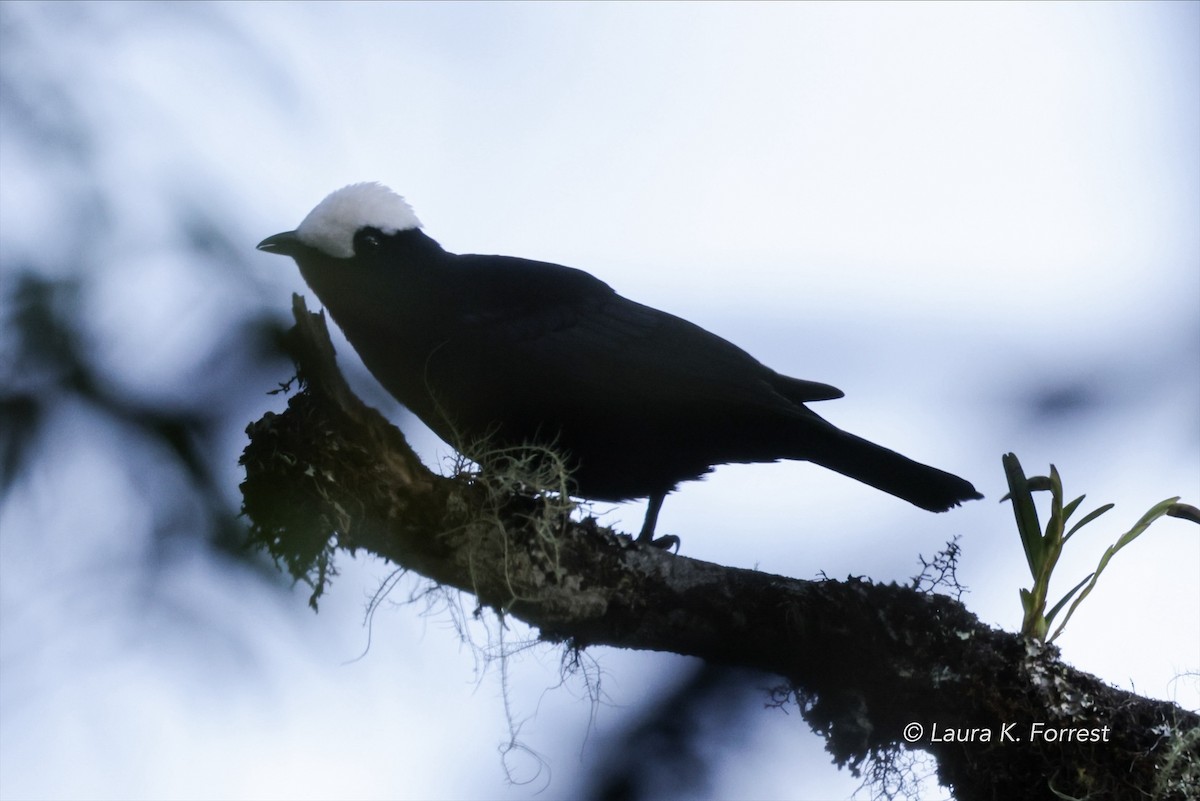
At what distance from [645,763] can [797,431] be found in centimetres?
137

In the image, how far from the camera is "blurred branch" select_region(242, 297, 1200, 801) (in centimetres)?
265

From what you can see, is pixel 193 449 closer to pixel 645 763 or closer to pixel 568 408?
pixel 645 763

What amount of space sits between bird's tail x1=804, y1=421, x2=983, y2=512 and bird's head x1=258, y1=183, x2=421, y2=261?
5.97 ft

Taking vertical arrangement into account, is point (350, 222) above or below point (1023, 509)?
above

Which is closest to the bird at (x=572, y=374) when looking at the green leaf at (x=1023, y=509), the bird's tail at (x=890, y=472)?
the bird's tail at (x=890, y=472)

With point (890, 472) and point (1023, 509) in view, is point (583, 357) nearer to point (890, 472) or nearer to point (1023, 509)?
point (890, 472)

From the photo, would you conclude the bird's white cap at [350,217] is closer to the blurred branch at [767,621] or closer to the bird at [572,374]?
the bird at [572,374]

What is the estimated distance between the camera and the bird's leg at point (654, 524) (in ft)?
13.6

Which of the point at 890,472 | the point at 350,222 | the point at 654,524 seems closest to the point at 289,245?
the point at 350,222

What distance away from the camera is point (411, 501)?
2762 mm

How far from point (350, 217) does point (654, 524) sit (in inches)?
65.9

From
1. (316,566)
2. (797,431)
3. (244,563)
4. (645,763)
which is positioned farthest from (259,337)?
(797,431)

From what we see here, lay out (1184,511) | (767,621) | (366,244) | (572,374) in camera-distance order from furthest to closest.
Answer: (366,244) → (572,374) → (1184,511) → (767,621)

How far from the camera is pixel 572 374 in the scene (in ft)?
12.4
